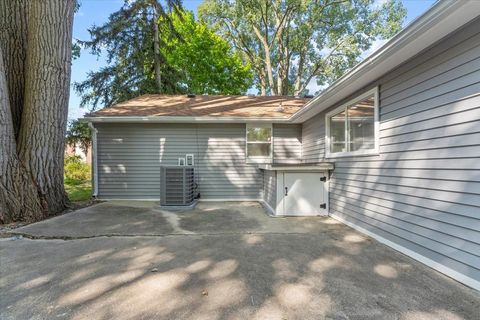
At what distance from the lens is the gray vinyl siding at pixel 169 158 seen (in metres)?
7.01

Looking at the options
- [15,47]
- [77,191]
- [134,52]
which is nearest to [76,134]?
[134,52]

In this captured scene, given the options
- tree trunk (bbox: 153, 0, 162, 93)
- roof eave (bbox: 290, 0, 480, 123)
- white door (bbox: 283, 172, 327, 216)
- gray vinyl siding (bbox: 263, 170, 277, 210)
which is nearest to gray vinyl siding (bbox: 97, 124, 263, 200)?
gray vinyl siding (bbox: 263, 170, 277, 210)

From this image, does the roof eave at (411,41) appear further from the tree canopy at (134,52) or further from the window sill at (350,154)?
the tree canopy at (134,52)

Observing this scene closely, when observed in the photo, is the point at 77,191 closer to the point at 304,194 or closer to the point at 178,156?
the point at 178,156

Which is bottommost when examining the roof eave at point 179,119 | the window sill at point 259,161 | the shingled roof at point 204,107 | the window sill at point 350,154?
the window sill at point 259,161

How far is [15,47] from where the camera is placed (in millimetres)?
4867

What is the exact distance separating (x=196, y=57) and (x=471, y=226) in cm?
1637

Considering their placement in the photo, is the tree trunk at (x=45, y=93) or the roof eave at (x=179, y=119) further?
the roof eave at (x=179, y=119)

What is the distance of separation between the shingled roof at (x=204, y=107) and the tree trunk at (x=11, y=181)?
2308 mm

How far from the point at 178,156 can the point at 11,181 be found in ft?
11.7

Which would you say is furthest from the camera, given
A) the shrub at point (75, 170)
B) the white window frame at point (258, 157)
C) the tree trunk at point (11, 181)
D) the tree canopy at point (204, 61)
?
the tree canopy at point (204, 61)

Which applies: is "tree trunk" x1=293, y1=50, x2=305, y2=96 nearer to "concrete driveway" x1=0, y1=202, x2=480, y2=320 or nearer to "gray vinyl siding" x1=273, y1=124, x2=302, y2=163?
"gray vinyl siding" x1=273, y1=124, x2=302, y2=163

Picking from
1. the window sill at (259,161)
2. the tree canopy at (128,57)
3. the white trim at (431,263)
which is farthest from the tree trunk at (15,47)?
the white trim at (431,263)

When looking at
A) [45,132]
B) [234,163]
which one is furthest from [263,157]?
[45,132]
